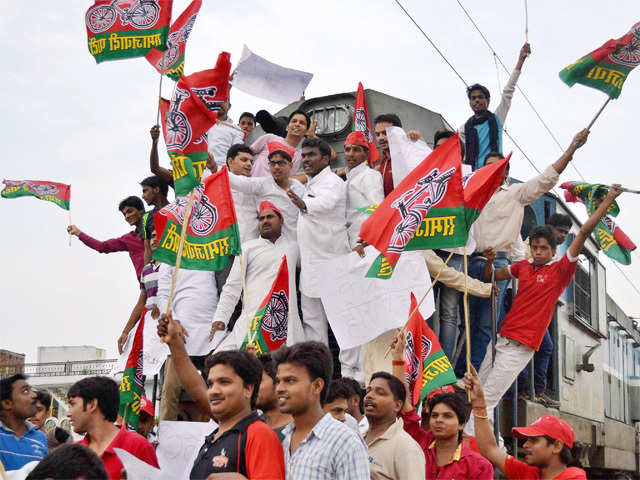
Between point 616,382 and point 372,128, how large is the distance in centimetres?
839

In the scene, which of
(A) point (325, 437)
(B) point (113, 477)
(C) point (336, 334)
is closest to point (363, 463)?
(A) point (325, 437)

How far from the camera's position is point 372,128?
31.1 feet

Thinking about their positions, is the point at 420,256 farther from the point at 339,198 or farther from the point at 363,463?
the point at 363,463

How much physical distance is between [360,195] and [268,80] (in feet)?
12.3

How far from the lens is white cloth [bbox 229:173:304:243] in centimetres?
825

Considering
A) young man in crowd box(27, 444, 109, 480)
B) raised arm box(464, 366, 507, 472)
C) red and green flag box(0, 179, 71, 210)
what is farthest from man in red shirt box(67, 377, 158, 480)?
red and green flag box(0, 179, 71, 210)

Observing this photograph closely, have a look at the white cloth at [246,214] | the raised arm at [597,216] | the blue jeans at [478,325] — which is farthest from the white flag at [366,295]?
the raised arm at [597,216]

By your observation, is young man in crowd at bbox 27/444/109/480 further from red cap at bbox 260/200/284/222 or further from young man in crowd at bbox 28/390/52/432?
red cap at bbox 260/200/284/222

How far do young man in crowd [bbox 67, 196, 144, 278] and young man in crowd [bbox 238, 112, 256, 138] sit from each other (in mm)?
2322

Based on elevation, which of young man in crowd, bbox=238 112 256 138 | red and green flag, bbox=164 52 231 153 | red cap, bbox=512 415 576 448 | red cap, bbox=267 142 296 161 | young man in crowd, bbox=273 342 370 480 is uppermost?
young man in crowd, bbox=238 112 256 138

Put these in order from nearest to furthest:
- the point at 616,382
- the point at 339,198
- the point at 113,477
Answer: the point at 113,477, the point at 339,198, the point at 616,382

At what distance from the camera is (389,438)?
187 inches

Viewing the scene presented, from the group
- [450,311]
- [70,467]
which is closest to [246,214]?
[450,311]

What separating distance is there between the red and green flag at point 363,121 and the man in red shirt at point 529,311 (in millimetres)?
1831
